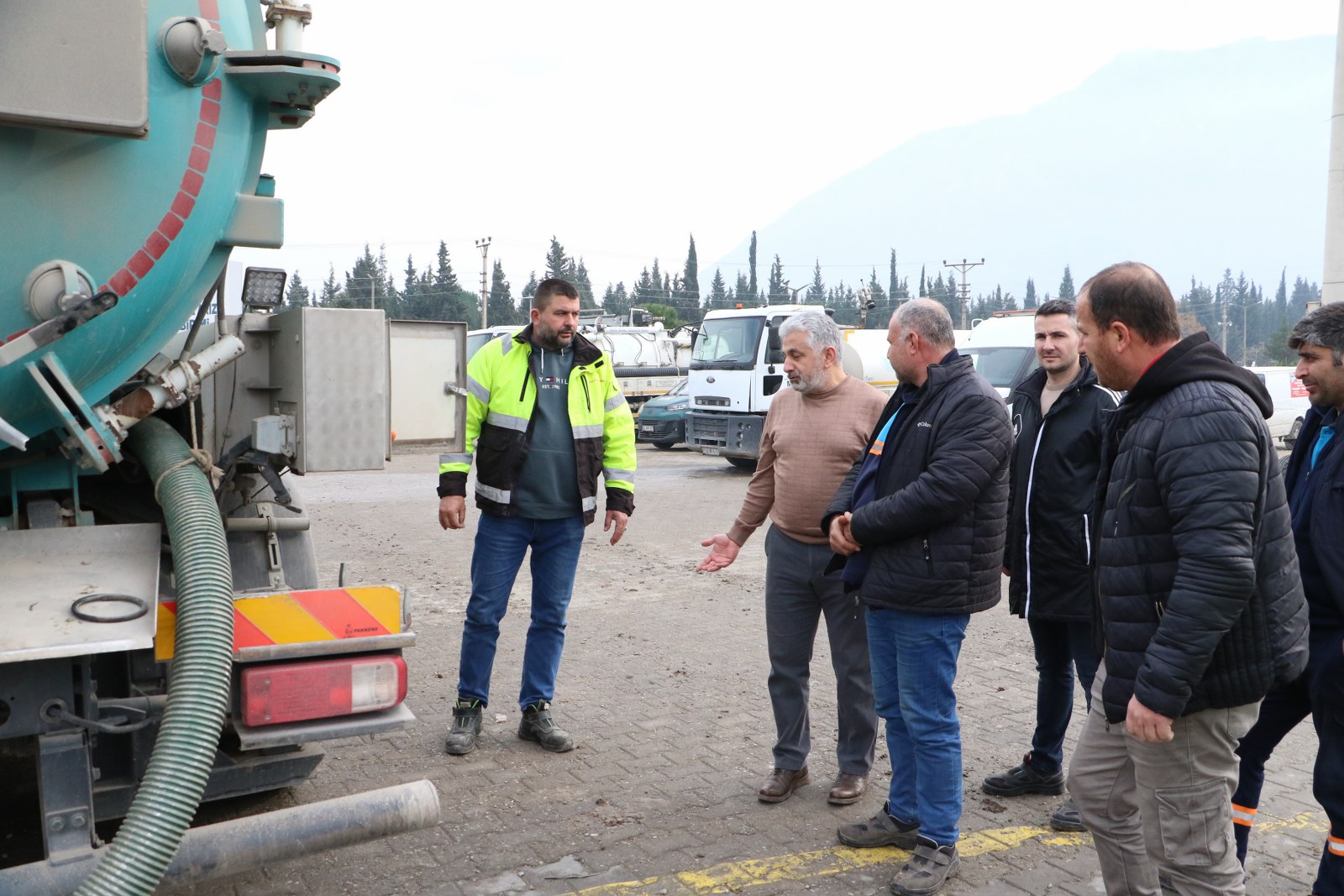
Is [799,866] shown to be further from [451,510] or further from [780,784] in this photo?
→ [451,510]

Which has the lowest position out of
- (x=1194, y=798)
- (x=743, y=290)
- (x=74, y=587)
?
(x=1194, y=798)

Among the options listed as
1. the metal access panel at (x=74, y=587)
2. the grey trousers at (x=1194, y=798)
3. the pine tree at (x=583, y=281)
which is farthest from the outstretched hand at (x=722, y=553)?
the pine tree at (x=583, y=281)

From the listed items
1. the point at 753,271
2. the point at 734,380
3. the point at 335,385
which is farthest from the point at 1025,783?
the point at 753,271

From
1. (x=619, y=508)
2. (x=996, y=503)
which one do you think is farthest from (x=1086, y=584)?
(x=619, y=508)

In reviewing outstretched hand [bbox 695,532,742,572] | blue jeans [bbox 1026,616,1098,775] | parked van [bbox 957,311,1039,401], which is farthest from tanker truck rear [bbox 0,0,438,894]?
parked van [bbox 957,311,1039,401]

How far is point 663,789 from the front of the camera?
4414 mm

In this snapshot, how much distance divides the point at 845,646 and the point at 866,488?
2.48ft

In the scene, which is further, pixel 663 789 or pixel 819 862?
pixel 663 789

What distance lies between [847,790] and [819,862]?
0.51 meters

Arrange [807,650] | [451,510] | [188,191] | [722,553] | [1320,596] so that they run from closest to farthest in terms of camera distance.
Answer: [188,191] → [1320,596] → [807,650] → [722,553] → [451,510]

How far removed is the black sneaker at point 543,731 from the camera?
4.84 metres

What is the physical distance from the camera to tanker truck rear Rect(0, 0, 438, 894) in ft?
8.18

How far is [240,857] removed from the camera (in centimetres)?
266

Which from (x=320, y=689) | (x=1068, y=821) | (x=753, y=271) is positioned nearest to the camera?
(x=320, y=689)
